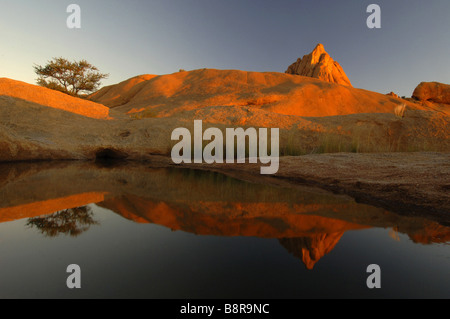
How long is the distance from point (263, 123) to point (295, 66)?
110 ft

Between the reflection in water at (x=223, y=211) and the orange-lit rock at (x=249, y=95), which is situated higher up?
the orange-lit rock at (x=249, y=95)

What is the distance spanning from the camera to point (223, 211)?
1.86m

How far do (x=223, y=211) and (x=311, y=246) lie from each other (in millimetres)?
770

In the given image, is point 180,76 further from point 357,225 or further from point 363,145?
point 357,225

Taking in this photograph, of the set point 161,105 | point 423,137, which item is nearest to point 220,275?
point 423,137

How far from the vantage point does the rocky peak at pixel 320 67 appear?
1277 inches

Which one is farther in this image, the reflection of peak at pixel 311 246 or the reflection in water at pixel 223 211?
the reflection in water at pixel 223 211

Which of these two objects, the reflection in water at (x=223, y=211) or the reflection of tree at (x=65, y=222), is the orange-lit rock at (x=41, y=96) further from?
the reflection of tree at (x=65, y=222)

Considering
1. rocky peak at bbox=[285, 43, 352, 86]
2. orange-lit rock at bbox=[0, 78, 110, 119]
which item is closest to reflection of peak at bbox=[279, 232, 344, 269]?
orange-lit rock at bbox=[0, 78, 110, 119]

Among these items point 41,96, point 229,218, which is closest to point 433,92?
point 41,96

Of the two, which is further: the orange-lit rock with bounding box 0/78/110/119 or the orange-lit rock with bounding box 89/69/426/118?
the orange-lit rock with bounding box 89/69/426/118

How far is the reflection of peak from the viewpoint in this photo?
1.10 meters

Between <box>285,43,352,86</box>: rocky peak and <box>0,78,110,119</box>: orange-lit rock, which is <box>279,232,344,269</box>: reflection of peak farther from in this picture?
<box>285,43,352,86</box>: rocky peak

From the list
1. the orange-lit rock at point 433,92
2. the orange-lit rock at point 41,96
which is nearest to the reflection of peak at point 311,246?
the orange-lit rock at point 41,96
